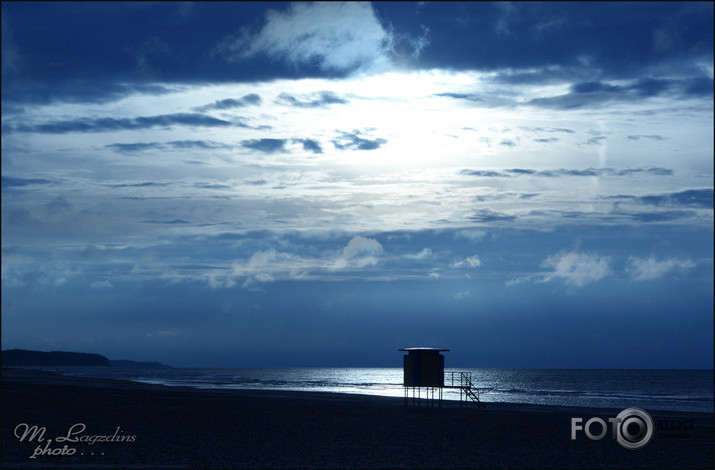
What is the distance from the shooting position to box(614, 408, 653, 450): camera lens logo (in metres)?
→ 28.5

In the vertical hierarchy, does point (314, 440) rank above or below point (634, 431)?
below

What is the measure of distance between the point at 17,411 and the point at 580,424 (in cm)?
2933

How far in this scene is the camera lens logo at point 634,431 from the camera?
93.4 feet

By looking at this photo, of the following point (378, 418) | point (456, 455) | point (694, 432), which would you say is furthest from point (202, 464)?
point (694, 432)

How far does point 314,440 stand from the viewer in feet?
89.5

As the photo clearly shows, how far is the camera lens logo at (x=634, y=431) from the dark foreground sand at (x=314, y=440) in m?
0.53

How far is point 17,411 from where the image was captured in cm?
3453

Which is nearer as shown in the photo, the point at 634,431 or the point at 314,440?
the point at 314,440

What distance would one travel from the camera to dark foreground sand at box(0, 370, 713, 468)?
22.0 metres

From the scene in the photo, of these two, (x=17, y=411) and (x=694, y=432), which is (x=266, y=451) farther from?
(x=694, y=432)

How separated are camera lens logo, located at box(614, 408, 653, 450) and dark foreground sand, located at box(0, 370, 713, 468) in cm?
53

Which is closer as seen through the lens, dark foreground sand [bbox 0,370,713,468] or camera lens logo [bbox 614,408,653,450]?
dark foreground sand [bbox 0,370,713,468]

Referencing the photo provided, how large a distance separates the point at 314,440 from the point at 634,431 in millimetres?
15768

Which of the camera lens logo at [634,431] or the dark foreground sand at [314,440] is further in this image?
the camera lens logo at [634,431]
